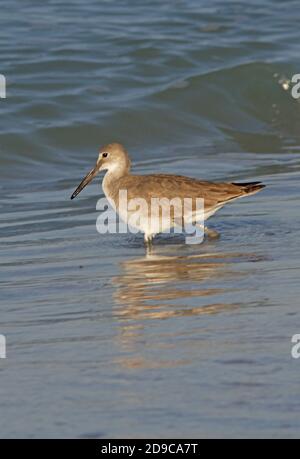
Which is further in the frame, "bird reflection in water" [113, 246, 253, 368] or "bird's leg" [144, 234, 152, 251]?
"bird's leg" [144, 234, 152, 251]

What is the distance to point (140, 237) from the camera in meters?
8.55

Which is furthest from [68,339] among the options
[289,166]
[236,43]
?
[236,43]

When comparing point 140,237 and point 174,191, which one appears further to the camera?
point 140,237

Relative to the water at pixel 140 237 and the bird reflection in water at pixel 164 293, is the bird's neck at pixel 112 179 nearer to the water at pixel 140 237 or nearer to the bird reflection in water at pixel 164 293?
the water at pixel 140 237

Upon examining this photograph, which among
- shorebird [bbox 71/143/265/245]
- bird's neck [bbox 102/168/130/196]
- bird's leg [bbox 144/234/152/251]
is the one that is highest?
bird's neck [bbox 102/168/130/196]

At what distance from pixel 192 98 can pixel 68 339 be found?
312 inches

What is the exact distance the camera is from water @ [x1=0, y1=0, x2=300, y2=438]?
16.2 feet

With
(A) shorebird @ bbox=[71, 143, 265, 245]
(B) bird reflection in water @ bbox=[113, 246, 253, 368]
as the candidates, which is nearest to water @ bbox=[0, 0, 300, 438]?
(B) bird reflection in water @ bbox=[113, 246, 253, 368]

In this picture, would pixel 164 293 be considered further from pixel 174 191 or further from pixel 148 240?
pixel 174 191

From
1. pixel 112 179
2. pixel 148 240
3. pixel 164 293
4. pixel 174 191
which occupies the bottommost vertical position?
pixel 164 293

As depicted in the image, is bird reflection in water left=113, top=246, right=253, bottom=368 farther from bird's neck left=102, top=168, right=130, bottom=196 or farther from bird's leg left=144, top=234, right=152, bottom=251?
bird's neck left=102, top=168, right=130, bottom=196

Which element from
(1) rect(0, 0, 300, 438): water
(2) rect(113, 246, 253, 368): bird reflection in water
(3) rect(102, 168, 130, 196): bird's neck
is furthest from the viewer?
(3) rect(102, 168, 130, 196): bird's neck

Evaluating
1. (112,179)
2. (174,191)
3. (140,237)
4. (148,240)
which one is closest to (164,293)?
(148,240)

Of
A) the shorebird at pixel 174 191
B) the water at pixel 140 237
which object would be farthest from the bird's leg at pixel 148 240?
the water at pixel 140 237
